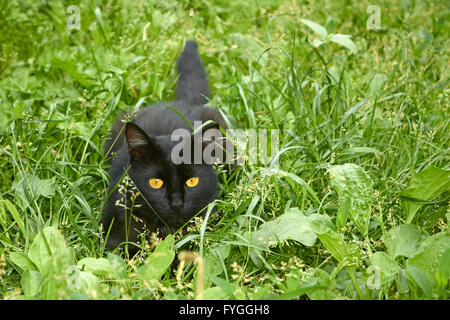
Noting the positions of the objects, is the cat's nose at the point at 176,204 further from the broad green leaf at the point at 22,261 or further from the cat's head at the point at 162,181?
the broad green leaf at the point at 22,261

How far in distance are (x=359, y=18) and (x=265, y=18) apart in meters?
0.80

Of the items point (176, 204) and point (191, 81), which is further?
point (191, 81)

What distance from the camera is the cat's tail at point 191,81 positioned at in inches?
114

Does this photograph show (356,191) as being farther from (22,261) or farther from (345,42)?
(22,261)

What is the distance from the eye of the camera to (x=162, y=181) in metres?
2.11

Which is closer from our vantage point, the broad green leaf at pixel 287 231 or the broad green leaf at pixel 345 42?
the broad green leaf at pixel 287 231

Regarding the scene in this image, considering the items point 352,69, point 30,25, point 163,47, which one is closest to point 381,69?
point 352,69

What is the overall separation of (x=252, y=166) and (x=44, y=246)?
3.24ft

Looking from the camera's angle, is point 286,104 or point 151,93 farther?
point 151,93

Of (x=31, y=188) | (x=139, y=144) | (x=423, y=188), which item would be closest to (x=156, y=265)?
(x=139, y=144)

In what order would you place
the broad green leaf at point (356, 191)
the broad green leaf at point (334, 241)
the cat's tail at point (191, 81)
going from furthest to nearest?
the cat's tail at point (191, 81) < the broad green leaf at point (356, 191) < the broad green leaf at point (334, 241)

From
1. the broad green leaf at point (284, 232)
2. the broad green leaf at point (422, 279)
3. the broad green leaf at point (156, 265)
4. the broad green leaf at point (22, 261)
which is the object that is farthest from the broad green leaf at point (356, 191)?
the broad green leaf at point (22, 261)

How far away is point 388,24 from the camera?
3.87m
